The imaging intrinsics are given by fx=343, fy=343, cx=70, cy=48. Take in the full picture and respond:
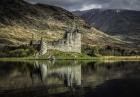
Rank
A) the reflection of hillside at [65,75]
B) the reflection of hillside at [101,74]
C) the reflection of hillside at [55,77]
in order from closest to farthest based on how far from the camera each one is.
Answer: the reflection of hillside at [55,77], the reflection of hillside at [65,75], the reflection of hillside at [101,74]

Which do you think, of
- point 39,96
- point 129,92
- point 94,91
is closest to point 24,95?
point 39,96

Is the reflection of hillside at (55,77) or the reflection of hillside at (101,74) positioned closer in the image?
the reflection of hillside at (55,77)

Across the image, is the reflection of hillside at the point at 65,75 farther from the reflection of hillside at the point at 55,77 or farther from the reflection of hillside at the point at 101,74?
the reflection of hillside at the point at 101,74

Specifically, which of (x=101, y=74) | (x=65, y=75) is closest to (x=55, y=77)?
(x=65, y=75)

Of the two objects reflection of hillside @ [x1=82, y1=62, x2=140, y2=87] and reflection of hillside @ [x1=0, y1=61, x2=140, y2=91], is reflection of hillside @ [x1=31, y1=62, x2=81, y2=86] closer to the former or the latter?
reflection of hillside @ [x1=0, y1=61, x2=140, y2=91]

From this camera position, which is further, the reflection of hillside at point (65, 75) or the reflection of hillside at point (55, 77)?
the reflection of hillside at point (65, 75)

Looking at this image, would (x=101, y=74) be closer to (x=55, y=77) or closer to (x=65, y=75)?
→ (x=65, y=75)

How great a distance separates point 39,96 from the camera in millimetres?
62062

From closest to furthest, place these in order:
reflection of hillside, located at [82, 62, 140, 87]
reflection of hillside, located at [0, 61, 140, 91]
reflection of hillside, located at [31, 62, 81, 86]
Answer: reflection of hillside, located at [0, 61, 140, 91]
reflection of hillside, located at [31, 62, 81, 86]
reflection of hillside, located at [82, 62, 140, 87]

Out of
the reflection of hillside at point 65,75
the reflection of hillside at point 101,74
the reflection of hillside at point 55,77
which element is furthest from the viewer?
the reflection of hillside at point 101,74

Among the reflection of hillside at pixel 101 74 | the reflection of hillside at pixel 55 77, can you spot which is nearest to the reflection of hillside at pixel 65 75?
the reflection of hillside at pixel 55 77

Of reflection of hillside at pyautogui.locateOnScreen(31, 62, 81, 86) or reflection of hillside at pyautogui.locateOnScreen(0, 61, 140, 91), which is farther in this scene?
reflection of hillside at pyautogui.locateOnScreen(31, 62, 81, 86)

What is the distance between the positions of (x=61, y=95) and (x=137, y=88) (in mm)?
20358

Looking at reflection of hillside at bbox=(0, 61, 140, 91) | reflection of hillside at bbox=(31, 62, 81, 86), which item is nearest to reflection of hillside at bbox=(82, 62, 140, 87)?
reflection of hillside at bbox=(0, 61, 140, 91)
